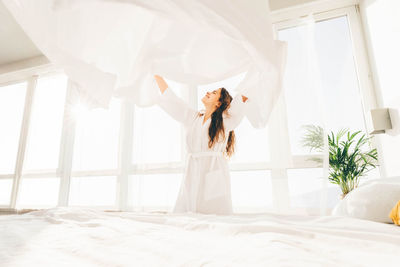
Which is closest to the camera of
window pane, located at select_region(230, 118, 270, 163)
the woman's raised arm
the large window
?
the woman's raised arm

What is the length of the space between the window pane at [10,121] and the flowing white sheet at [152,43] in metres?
4.12

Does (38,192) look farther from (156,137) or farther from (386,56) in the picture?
(386,56)

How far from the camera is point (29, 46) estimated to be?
404 cm

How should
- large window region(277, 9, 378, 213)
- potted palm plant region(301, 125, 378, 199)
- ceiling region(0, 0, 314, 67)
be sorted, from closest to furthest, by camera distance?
potted palm plant region(301, 125, 378, 199) < large window region(277, 9, 378, 213) < ceiling region(0, 0, 314, 67)

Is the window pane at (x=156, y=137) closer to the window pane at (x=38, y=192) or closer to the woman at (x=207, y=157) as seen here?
the woman at (x=207, y=157)

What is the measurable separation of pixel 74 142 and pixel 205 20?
3520 mm

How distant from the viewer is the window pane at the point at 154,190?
9.06ft

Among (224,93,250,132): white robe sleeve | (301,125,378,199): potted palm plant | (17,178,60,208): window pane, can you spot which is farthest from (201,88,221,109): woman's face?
(17,178,60,208): window pane

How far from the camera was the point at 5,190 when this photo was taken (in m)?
4.11

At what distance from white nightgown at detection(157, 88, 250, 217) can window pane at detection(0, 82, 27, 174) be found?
3.83 meters

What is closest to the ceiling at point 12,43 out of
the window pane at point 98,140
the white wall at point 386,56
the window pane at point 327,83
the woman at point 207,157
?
the window pane at point 98,140

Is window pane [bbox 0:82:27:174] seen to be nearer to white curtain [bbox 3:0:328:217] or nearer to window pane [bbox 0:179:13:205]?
window pane [bbox 0:179:13:205]

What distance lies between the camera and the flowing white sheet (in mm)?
722

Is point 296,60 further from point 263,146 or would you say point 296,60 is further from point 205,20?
point 205,20
